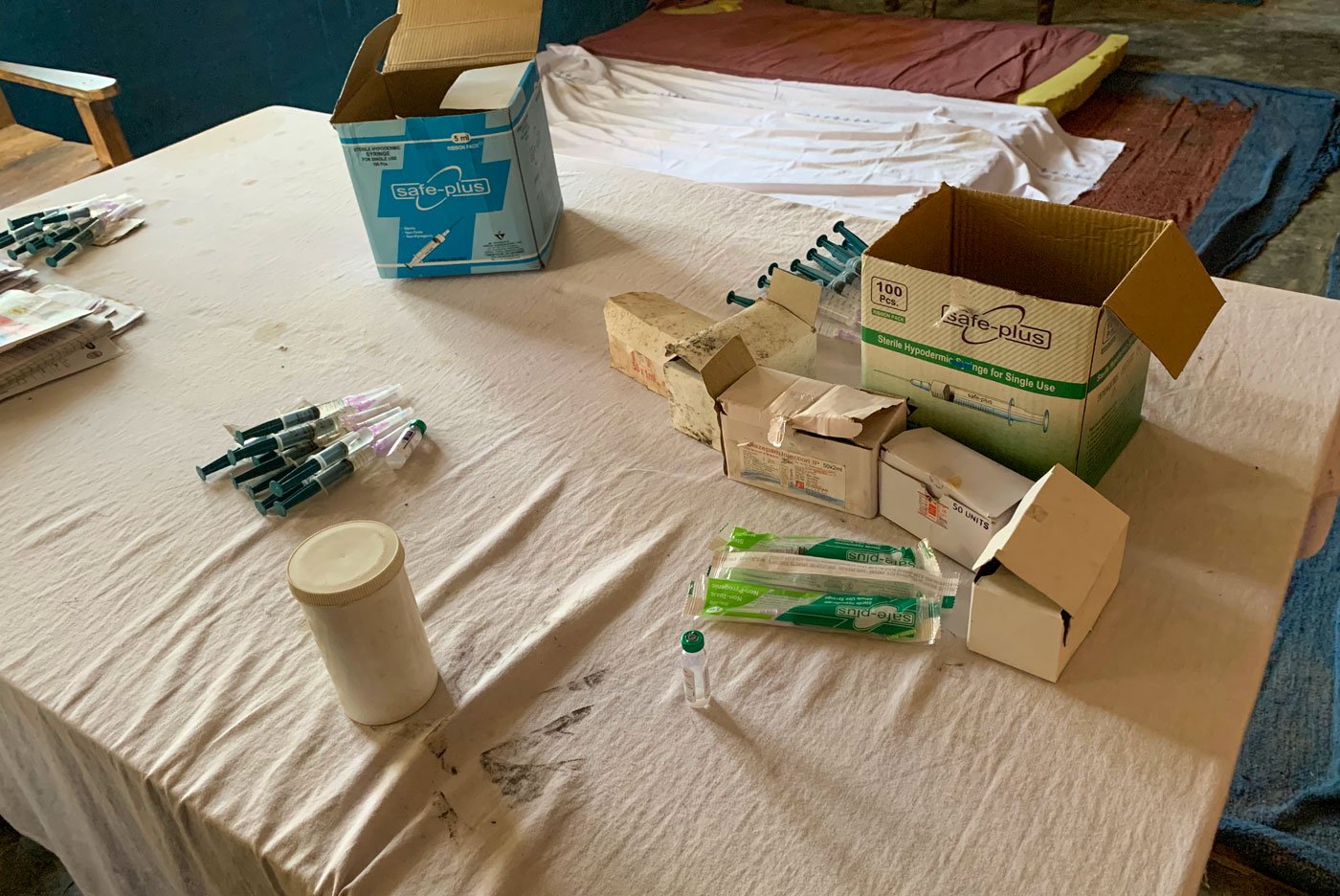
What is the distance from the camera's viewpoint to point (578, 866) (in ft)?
1.94

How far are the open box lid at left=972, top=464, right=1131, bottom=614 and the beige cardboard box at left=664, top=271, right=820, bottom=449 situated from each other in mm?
286

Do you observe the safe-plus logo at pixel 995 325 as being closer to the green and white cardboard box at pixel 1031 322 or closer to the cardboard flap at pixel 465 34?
the green and white cardboard box at pixel 1031 322

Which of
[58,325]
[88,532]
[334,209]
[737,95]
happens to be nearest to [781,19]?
[737,95]

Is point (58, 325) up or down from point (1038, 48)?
up

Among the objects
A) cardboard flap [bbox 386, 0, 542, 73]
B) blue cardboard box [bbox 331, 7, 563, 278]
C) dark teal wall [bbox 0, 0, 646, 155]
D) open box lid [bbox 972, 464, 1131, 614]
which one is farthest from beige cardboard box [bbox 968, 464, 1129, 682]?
dark teal wall [bbox 0, 0, 646, 155]

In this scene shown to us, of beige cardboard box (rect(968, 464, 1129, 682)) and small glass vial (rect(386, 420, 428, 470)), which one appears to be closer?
beige cardboard box (rect(968, 464, 1129, 682))

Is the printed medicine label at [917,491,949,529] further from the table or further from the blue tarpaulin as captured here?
the blue tarpaulin

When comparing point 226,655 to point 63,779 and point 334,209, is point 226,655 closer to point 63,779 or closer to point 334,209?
point 63,779

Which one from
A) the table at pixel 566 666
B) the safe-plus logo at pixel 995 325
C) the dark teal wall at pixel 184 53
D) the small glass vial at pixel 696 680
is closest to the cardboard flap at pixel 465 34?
the table at pixel 566 666

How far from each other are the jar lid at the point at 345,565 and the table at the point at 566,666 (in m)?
0.13

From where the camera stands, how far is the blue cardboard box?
1.13 m

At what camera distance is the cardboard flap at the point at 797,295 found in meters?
0.93

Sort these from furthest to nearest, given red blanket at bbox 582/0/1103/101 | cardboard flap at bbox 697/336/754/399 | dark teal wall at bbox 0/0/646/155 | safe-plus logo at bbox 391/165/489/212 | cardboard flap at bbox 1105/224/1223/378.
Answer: red blanket at bbox 582/0/1103/101 < dark teal wall at bbox 0/0/646/155 < safe-plus logo at bbox 391/165/489/212 < cardboard flap at bbox 697/336/754/399 < cardboard flap at bbox 1105/224/1223/378

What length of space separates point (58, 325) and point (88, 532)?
1.23 ft
